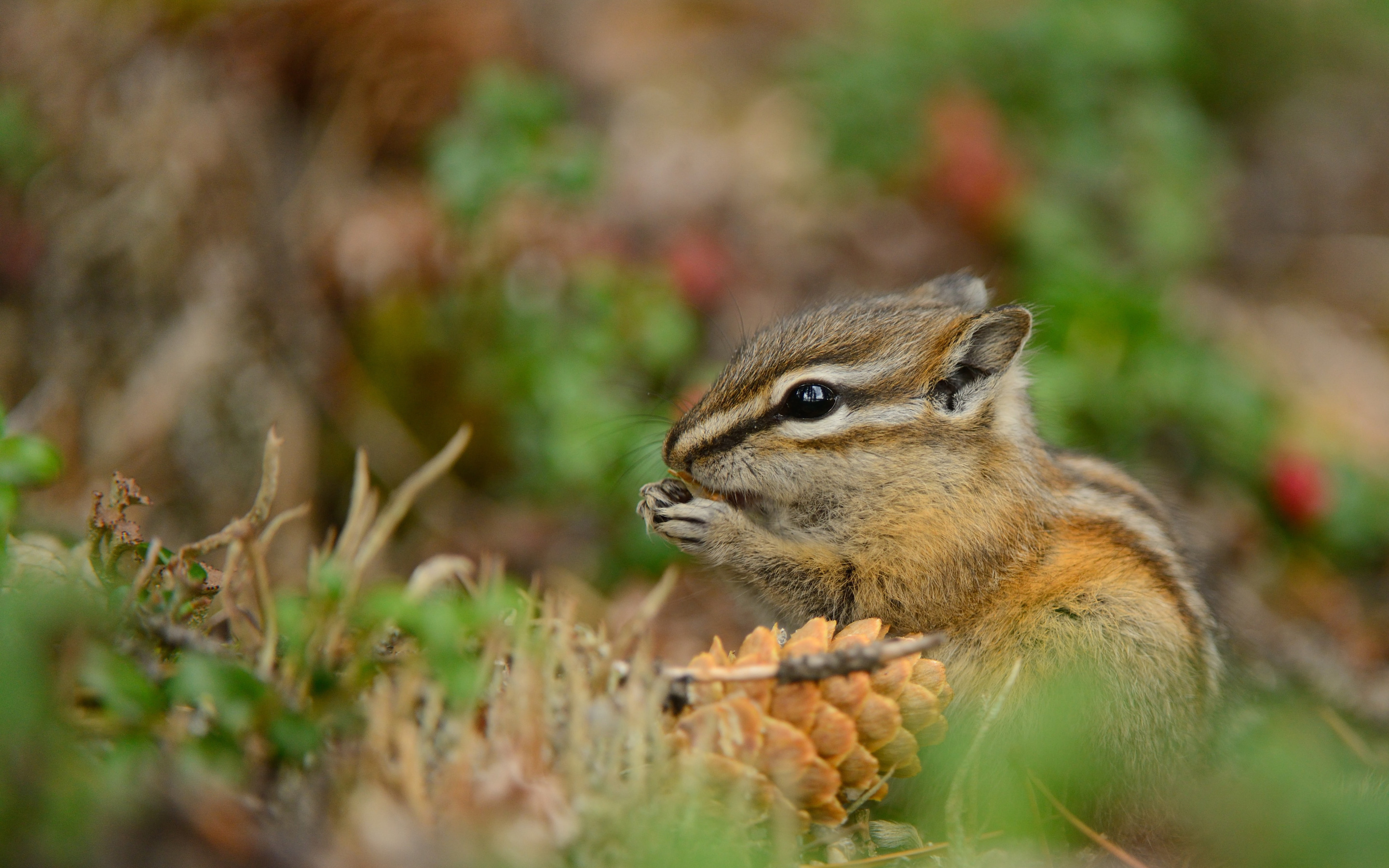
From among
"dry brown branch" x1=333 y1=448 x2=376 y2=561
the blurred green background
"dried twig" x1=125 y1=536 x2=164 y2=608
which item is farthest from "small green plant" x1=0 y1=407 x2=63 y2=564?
the blurred green background

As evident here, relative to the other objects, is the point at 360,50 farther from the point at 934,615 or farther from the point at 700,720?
the point at 700,720

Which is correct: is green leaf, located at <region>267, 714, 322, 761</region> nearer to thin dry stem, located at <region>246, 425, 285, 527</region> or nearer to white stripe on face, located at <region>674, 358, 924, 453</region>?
thin dry stem, located at <region>246, 425, 285, 527</region>

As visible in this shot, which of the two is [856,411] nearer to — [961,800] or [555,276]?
[961,800]

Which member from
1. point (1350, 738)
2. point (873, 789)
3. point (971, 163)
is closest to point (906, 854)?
point (873, 789)

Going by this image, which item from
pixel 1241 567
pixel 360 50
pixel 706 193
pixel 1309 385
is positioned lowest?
pixel 1241 567

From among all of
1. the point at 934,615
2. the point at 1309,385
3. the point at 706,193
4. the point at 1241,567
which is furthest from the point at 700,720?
the point at 1309,385

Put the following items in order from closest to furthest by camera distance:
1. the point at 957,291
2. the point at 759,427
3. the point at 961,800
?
the point at 961,800 < the point at 759,427 < the point at 957,291

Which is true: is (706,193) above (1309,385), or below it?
above
